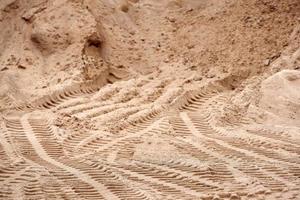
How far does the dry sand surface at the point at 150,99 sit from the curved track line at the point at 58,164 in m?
0.01

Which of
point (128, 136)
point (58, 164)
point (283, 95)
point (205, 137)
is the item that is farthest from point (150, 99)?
point (58, 164)

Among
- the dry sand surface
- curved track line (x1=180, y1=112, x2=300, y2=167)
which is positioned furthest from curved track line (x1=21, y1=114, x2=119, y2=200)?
curved track line (x1=180, y1=112, x2=300, y2=167)

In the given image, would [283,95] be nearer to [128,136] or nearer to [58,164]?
[128,136]

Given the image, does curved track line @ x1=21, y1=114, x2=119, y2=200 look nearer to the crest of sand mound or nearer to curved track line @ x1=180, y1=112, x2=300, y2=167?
curved track line @ x1=180, y1=112, x2=300, y2=167

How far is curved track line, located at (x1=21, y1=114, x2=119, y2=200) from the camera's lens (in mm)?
4302

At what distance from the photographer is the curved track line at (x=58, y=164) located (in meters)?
4.30

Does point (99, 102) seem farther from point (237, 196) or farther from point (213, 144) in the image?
point (237, 196)

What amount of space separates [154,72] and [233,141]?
8.53 ft

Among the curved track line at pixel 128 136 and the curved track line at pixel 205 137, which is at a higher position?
the curved track line at pixel 205 137

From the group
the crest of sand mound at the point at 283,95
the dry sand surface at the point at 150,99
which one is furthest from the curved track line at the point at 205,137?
the crest of sand mound at the point at 283,95

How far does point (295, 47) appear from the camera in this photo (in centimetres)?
768

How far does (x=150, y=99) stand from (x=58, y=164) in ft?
7.73

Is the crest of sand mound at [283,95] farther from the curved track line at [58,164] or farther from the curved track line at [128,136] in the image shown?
the curved track line at [58,164]

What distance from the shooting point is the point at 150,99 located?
7.31 metres
